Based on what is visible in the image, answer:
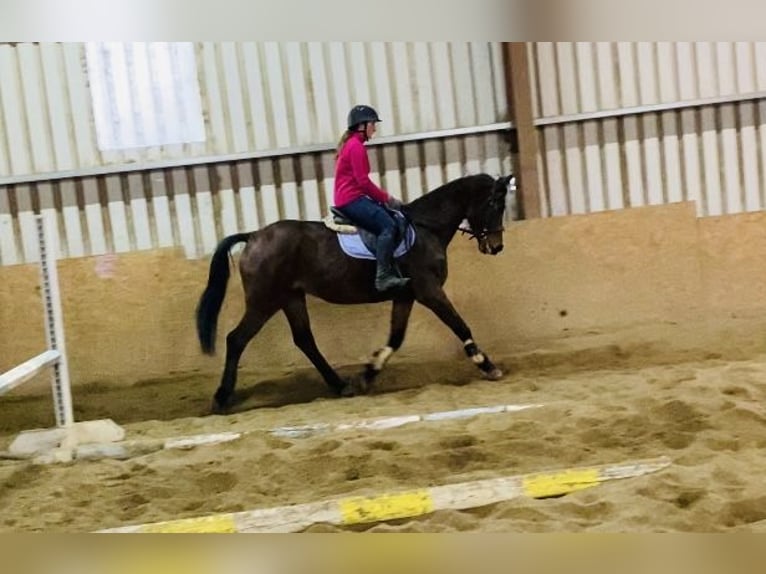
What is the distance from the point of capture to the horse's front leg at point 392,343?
3.67 meters

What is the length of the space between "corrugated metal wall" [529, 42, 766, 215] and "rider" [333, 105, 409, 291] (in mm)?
1144

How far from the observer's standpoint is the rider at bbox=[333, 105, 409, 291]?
3.45m

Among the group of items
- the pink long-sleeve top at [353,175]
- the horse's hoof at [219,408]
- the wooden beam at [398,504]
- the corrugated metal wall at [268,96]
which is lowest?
the horse's hoof at [219,408]

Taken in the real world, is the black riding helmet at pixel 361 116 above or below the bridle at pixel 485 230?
above

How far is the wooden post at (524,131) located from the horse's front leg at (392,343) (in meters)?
0.94

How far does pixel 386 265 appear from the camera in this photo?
3512mm

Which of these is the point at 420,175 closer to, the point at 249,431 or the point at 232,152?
the point at 232,152

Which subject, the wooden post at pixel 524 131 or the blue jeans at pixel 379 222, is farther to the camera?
the wooden post at pixel 524 131

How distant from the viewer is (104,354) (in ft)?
13.0

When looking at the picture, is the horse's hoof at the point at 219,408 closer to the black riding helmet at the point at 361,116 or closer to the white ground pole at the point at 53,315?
the white ground pole at the point at 53,315

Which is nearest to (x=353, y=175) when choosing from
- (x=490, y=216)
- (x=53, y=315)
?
(x=490, y=216)

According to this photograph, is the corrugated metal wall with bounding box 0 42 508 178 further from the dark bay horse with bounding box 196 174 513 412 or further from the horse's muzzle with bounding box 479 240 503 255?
the horse's muzzle with bounding box 479 240 503 255

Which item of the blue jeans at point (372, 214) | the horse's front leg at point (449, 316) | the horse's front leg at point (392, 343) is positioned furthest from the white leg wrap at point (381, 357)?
the blue jeans at point (372, 214)

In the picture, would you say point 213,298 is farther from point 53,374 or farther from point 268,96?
point 268,96
